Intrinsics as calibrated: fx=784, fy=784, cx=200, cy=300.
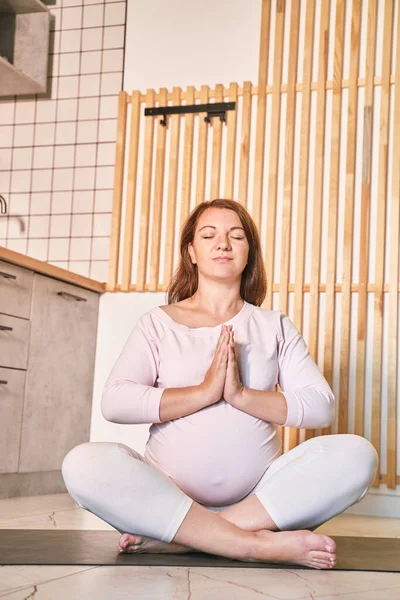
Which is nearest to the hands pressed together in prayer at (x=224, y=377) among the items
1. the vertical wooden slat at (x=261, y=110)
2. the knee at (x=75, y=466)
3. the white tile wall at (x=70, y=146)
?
the knee at (x=75, y=466)

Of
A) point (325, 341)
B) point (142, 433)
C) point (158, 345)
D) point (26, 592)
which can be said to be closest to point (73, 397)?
point (142, 433)

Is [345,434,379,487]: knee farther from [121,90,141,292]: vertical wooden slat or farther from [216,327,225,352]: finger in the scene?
[121,90,141,292]: vertical wooden slat

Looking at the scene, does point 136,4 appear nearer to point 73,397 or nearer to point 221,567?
point 73,397

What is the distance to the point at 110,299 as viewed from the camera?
396 centimetres

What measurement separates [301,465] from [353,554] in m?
0.35

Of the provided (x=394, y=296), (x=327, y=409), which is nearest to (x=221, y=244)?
(x=327, y=409)

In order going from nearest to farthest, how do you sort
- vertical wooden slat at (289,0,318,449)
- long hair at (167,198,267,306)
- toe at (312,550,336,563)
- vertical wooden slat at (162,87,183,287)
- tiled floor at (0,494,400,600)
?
tiled floor at (0,494,400,600), toe at (312,550,336,563), long hair at (167,198,267,306), vertical wooden slat at (289,0,318,449), vertical wooden slat at (162,87,183,287)

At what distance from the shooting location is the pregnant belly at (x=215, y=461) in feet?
6.25

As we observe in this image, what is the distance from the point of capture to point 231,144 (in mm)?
3902

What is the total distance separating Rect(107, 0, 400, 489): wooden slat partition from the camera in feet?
11.8

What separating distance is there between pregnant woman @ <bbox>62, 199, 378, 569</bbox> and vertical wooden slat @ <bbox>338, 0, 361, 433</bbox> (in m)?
1.50

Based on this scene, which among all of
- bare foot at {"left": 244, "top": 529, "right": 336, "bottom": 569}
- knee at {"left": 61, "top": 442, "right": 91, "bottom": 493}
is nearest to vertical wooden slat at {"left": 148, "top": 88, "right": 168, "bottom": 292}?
knee at {"left": 61, "top": 442, "right": 91, "bottom": 493}

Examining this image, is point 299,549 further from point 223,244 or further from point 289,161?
point 289,161

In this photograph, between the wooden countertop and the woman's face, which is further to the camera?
the wooden countertop
